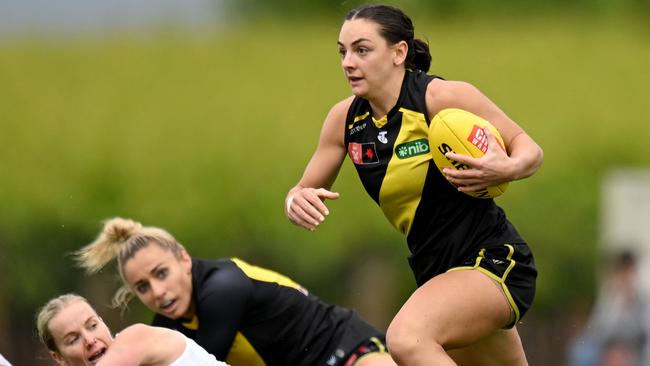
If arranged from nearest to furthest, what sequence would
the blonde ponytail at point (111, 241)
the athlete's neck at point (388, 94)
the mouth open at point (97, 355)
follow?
the athlete's neck at point (388, 94) < the mouth open at point (97, 355) < the blonde ponytail at point (111, 241)

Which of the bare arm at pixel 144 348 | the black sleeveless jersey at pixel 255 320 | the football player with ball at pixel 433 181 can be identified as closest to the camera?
the bare arm at pixel 144 348

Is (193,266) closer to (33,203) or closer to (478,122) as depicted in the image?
(478,122)

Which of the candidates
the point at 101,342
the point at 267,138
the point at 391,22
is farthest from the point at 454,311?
the point at 267,138

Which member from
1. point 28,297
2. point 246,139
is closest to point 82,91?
point 246,139

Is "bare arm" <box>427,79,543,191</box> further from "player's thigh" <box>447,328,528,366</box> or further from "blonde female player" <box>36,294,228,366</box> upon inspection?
"blonde female player" <box>36,294,228,366</box>

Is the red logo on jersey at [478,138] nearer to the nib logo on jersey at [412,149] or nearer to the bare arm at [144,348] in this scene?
the nib logo on jersey at [412,149]

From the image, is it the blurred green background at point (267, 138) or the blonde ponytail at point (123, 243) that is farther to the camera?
the blurred green background at point (267, 138)

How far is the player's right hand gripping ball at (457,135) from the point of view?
586 centimetres

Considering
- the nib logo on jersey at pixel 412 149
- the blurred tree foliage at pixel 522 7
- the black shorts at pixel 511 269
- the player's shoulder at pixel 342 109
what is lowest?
the black shorts at pixel 511 269

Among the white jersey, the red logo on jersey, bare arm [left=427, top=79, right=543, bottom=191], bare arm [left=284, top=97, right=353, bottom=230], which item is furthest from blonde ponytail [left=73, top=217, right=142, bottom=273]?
the red logo on jersey

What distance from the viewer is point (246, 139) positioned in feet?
59.3

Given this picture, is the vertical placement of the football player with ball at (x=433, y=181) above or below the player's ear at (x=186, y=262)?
above

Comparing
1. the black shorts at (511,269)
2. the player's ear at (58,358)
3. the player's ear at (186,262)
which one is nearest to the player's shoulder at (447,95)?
the black shorts at (511,269)

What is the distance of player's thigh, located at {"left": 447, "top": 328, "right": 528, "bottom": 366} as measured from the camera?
6488 millimetres
